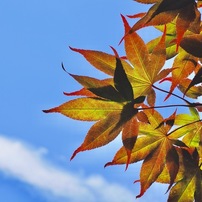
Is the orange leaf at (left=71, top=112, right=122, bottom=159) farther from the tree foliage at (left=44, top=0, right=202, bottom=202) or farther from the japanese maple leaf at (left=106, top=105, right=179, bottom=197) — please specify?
the japanese maple leaf at (left=106, top=105, right=179, bottom=197)

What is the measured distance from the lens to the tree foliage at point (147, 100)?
40.5 inches

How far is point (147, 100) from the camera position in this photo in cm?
123

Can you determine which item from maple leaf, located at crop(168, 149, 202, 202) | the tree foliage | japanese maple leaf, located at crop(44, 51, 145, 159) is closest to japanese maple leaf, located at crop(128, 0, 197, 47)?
the tree foliage

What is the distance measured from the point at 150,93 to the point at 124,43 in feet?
0.52

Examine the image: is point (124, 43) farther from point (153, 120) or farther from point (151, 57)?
point (153, 120)

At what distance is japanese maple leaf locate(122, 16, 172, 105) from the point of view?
3.69 feet

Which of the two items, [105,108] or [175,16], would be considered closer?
[175,16]

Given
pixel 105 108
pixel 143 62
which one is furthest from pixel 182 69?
pixel 105 108

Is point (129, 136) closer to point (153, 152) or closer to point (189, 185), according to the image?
point (153, 152)

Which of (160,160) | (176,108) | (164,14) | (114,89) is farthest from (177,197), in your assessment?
(164,14)

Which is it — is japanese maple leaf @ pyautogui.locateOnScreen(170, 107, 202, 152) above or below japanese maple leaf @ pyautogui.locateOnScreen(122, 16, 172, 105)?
below

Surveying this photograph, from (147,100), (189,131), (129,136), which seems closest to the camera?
(129,136)

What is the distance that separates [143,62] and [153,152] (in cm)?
24

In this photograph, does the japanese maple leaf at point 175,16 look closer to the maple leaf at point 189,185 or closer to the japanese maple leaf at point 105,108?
the japanese maple leaf at point 105,108
